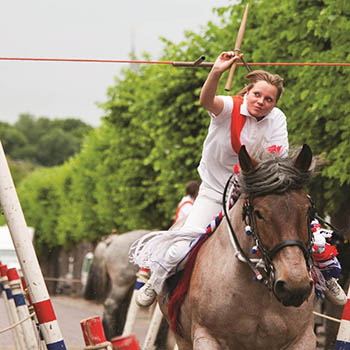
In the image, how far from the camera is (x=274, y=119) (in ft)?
20.4

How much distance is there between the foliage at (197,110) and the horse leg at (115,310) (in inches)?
159

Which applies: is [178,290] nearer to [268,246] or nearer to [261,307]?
[261,307]

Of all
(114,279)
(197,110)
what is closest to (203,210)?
(114,279)

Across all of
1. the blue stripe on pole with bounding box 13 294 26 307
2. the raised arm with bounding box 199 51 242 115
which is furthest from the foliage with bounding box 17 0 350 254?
the blue stripe on pole with bounding box 13 294 26 307

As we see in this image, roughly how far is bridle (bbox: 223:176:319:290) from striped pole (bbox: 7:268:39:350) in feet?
8.62

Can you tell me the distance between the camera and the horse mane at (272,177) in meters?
4.98

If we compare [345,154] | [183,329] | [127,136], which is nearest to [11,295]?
[183,329]

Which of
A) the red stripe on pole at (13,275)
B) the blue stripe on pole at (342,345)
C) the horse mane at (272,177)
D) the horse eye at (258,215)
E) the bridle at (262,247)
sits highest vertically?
the horse mane at (272,177)

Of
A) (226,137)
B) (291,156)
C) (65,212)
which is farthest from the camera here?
(65,212)

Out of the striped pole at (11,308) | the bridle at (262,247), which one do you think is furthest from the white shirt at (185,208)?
the bridle at (262,247)

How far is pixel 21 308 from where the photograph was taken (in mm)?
7910

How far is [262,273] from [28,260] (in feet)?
5.43

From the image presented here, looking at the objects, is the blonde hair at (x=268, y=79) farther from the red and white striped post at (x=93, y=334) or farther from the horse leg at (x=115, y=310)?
the horse leg at (x=115, y=310)

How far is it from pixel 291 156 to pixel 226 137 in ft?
3.20
